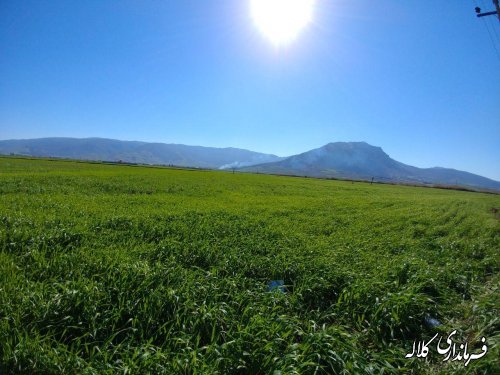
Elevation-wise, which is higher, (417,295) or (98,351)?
(417,295)

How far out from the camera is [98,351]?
13.9 ft

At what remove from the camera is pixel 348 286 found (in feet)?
23.0

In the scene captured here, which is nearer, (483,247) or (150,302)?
(150,302)

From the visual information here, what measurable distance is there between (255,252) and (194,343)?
450 centimetres

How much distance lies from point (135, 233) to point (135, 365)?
654cm

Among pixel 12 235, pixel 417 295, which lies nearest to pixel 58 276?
pixel 12 235

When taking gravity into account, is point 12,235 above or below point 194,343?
above

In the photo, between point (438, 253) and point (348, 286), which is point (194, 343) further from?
point (438, 253)

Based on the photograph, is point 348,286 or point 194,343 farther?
point 348,286

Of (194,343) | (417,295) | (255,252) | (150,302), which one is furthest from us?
(255,252)

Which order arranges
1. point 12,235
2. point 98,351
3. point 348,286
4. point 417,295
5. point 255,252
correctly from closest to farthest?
point 98,351, point 417,295, point 348,286, point 12,235, point 255,252

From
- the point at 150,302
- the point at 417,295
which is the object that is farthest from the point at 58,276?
the point at 417,295

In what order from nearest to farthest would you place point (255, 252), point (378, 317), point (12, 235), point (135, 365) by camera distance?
1. point (135, 365)
2. point (378, 317)
3. point (12, 235)
4. point (255, 252)

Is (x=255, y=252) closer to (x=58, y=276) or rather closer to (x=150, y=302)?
(x=150, y=302)
